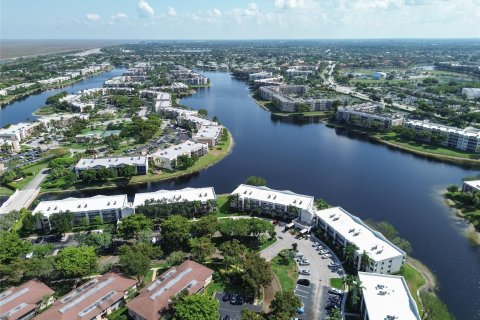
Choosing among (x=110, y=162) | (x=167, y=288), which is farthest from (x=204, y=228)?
(x=110, y=162)

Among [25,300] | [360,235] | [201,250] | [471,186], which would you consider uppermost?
[471,186]

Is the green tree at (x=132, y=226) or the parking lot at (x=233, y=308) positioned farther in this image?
the green tree at (x=132, y=226)

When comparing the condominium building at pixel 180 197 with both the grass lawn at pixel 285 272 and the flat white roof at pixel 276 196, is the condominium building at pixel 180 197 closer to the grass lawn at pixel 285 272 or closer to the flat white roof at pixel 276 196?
the flat white roof at pixel 276 196

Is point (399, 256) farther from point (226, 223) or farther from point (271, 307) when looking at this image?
point (226, 223)

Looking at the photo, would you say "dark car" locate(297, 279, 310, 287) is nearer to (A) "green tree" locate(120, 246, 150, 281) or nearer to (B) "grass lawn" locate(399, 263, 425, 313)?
(B) "grass lawn" locate(399, 263, 425, 313)

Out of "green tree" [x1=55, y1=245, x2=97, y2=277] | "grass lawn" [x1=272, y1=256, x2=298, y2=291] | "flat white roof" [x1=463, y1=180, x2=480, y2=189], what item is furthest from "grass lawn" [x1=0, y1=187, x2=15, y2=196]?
"flat white roof" [x1=463, y1=180, x2=480, y2=189]

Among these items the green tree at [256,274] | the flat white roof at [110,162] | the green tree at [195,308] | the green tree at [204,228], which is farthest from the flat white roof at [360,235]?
the flat white roof at [110,162]

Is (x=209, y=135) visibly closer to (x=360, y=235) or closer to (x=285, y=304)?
(x=360, y=235)
